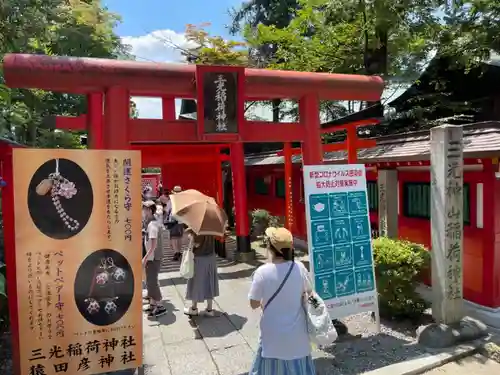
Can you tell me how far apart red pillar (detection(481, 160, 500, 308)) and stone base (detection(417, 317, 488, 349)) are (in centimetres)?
84

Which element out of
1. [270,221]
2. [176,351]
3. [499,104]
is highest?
[499,104]

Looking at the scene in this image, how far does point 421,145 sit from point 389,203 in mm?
1230

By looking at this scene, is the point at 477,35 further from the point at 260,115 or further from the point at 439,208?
the point at 260,115

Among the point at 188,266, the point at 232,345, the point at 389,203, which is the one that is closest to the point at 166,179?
the point at 389,203

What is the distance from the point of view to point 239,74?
5.99 meters

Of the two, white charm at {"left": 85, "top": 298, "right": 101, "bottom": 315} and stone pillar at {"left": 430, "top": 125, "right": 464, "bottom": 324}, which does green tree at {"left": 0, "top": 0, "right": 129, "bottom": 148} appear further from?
stone pillar at {"left": 430, "top": 125, "right": 464, "bottom": 324}

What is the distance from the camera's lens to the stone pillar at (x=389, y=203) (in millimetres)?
7566

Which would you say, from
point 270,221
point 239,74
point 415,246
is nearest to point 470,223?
point 415,246

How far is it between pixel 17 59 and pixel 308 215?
13.2 feet

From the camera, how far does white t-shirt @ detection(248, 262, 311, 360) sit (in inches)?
132

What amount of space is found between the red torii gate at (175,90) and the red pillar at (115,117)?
1 centimetres

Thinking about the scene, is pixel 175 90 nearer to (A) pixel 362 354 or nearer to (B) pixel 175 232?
(A) pixel 362 354

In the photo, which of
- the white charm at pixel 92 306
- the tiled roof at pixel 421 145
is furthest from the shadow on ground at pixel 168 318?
the tiled roof at pixel 421 145

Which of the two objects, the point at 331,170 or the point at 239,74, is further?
the point at 239,74
